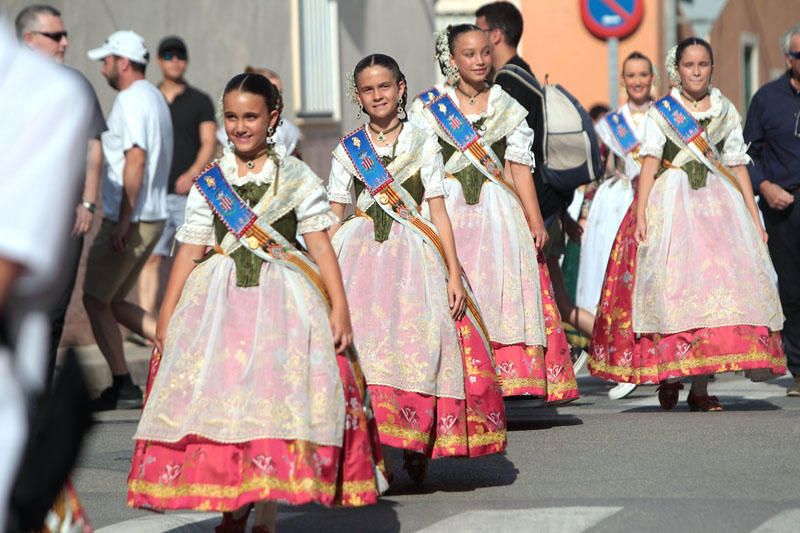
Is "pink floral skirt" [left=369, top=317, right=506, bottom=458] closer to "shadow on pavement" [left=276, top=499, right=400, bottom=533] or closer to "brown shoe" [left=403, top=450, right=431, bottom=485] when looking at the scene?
"brown shoe" [left=403, top=450, right=431, bottom=485]

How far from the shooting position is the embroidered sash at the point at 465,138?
8.56 metres

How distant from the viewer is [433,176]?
7.25 m

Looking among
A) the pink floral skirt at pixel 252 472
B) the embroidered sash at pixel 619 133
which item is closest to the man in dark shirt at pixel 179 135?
the embroidered sash at pixel 619 133

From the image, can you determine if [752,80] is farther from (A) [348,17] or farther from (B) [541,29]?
(A) [348,17]

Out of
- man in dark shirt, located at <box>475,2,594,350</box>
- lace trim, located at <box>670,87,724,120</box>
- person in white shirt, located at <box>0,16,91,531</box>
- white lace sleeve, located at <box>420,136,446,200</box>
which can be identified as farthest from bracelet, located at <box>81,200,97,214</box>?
person in white shirt, located at <box>0,16,91,531</box>

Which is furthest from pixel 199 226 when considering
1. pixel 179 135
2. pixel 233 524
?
pixel 179 135

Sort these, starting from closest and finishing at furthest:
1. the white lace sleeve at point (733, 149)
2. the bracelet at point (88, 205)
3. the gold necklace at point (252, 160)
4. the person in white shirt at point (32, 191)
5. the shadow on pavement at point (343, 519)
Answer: the person in white shirt at point (32, 191)
the gold necklace at point (252, 160)
the shadow on pavement at point (343, 519)
the bracelet at point (88, 205)
the white lace sleeve at point (733, 149)

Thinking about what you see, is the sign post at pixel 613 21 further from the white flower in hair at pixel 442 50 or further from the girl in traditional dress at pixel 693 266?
the white flower in hair at pixel 442 50

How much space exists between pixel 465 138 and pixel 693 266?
4.76 ft

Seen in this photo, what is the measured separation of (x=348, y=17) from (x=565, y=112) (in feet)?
38.4

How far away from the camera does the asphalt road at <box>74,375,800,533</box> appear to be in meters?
5.96

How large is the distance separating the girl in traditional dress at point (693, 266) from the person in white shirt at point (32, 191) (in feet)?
23.5

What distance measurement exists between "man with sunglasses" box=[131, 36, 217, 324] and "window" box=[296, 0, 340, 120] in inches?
242

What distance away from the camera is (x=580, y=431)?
337 inches
